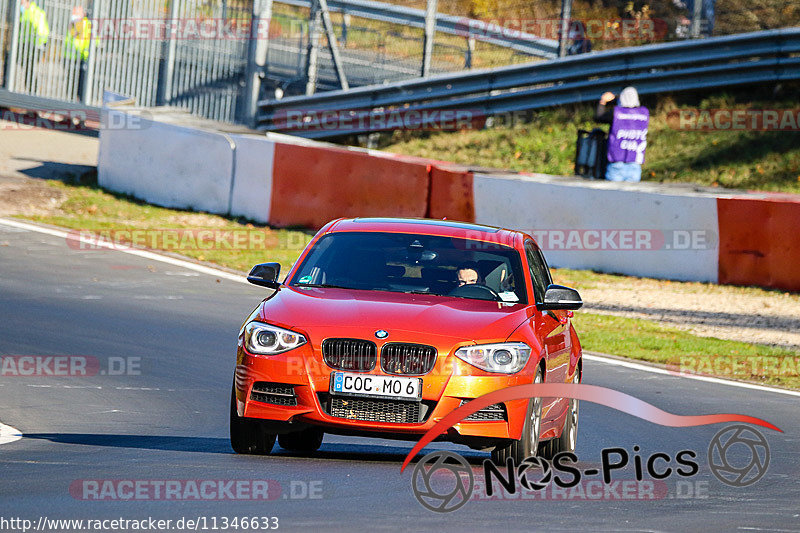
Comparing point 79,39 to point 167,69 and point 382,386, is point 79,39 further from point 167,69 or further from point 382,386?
point 382,386

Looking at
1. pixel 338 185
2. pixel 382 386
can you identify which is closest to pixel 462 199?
pixel 338 185

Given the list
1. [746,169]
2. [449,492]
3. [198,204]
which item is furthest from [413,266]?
[746,169]

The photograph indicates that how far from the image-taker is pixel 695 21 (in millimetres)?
26203

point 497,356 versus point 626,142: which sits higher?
point 626,142

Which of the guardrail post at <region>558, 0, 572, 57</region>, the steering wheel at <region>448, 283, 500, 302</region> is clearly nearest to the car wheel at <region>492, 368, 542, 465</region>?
the steering wheel at <region>448, 283, 500, 302</region>

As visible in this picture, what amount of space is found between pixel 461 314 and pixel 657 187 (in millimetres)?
12663

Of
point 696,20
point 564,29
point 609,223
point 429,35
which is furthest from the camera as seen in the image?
point 429,35

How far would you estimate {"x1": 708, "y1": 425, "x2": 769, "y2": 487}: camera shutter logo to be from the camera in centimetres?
847

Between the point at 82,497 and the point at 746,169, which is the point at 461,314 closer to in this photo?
the point at 82,497

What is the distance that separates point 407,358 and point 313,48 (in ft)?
69.1

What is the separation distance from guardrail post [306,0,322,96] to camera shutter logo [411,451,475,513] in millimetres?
19996

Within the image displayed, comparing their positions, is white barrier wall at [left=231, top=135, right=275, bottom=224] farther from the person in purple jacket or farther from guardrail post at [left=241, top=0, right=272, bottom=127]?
guardrail post at [left=241, top=0, right=272, bottom=127]

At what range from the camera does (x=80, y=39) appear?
1117 inches

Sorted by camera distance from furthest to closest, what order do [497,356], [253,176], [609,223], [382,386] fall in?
[253,176], [609,223], [497,356], [382,386]
